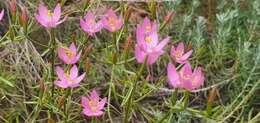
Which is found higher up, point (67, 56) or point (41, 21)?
point (41, 21)

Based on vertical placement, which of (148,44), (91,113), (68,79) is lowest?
(91,113)

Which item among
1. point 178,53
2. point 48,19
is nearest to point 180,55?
point 178,53

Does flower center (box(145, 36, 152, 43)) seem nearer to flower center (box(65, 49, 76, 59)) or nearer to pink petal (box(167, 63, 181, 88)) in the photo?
pink petal (box(167, 63, 181, 88))

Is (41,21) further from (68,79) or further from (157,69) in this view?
(157,69)

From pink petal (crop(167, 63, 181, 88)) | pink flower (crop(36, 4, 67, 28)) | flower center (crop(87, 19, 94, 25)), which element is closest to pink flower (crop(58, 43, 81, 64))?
pink flower (crop(36, 4, 67, 28))

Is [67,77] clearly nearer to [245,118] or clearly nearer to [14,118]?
[14,118]

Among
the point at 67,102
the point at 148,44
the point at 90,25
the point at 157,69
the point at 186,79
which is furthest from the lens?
the point at 157,69

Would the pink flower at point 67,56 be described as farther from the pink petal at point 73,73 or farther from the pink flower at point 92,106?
the pink flower at point 92,106

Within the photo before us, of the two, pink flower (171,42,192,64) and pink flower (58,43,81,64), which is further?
pink flower (171,42,192,64)
